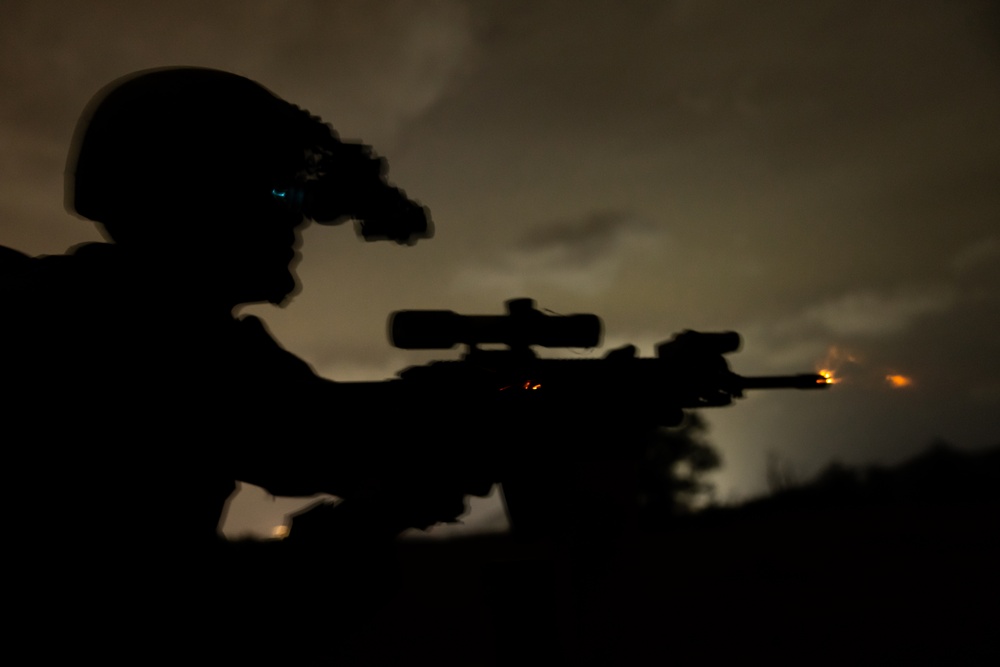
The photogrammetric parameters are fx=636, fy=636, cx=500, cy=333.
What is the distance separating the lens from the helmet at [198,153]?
81.5 inches

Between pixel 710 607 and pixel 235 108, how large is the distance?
269 inches

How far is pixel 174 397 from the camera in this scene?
174 cm

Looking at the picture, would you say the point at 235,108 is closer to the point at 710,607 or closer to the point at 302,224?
the point at 302,224

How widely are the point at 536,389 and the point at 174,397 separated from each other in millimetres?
1332

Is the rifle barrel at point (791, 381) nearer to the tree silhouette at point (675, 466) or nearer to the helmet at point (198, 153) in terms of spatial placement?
the helmet at point (198, 153)

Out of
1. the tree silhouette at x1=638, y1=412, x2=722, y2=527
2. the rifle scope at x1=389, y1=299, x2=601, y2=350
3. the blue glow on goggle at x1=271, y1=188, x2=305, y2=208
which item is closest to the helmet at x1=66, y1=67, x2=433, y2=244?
the blue glow on goggle at x1=271, y1=188, x2=305, y2=208

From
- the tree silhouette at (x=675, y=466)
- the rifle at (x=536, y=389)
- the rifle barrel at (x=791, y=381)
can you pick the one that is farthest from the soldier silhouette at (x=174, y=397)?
the tree silhouette at (x=675, y=466)

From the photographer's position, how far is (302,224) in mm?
2416

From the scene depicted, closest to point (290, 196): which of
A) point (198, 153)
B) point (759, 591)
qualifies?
point (198, 153)

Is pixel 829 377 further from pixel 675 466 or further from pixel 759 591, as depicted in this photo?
pixel 675 466

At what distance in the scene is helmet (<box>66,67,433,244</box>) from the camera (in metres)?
2.07

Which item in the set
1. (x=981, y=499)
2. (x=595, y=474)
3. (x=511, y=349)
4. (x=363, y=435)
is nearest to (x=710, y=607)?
(x=981, y=499)

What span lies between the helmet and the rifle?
63cm

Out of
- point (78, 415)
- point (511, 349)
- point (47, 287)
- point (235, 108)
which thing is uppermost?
point (235, 108)
